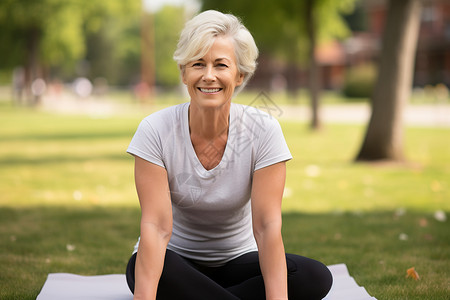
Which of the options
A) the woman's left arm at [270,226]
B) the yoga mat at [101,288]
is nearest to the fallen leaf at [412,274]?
the yoga mat at [101,288]

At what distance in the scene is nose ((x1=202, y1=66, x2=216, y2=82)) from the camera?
8.99ft

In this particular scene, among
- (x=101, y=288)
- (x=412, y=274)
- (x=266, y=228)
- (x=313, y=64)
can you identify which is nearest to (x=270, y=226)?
(x=266, y=228)

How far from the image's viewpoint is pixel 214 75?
276 centimetres

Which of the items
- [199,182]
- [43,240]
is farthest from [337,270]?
[43,240]

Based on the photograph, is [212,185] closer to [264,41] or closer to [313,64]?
[313,64]

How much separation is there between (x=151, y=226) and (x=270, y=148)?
2.30 feet

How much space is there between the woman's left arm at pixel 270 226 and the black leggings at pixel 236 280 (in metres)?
0.18

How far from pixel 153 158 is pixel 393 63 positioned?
7397mm

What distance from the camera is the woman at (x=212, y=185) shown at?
2.75 meters

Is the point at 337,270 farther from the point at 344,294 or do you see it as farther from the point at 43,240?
the point at 43,240

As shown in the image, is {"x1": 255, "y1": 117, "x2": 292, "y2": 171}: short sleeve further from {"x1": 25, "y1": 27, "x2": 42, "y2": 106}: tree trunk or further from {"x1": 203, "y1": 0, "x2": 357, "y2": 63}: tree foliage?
{"x1": 25, "y1": 27, "x2": 42, "y2": 106}: tree trunk

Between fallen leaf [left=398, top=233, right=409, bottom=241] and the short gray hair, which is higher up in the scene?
the short gray hair

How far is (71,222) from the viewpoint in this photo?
19.6 ft

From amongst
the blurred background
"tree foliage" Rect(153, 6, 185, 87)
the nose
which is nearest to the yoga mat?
the nose
